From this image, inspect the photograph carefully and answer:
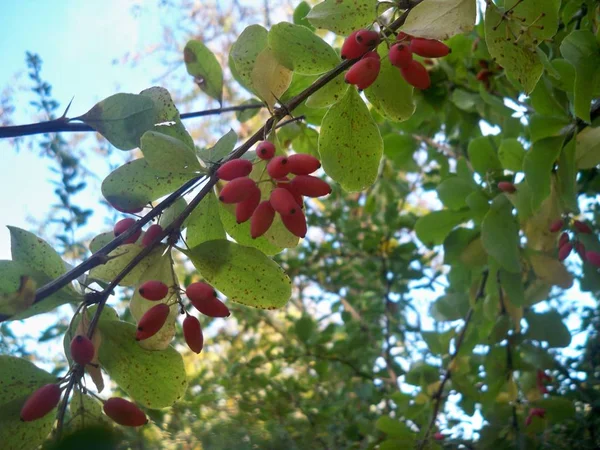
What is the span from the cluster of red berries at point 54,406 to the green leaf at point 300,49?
1.42 ft

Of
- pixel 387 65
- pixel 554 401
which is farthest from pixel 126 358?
pixel 554 401

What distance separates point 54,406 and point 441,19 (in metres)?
0.56

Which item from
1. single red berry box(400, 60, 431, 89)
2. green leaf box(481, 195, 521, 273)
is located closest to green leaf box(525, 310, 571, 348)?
green leaf box(481, 195, 521, 273)

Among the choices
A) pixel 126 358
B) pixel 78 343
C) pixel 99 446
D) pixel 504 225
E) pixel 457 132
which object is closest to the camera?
pixel 99 446

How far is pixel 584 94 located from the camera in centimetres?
80

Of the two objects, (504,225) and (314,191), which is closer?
(314,191)

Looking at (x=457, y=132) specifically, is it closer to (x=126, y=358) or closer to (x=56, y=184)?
(x=56, y=184)

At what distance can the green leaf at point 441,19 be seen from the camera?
63cm

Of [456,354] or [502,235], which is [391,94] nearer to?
[502,235]

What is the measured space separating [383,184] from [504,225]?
1.07 meters

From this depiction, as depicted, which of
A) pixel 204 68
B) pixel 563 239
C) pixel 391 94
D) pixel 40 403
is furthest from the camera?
pixel 563 239

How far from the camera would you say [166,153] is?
66 centimetres

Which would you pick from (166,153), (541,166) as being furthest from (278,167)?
(541,166)

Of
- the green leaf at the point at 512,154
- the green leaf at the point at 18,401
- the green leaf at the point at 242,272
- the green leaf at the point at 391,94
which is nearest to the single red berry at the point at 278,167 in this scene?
the green leaf at the point at 242,272
